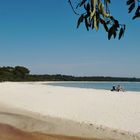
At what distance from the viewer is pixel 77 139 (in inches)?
457

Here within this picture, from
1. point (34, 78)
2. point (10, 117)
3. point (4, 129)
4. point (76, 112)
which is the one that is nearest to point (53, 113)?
point (76, 112)

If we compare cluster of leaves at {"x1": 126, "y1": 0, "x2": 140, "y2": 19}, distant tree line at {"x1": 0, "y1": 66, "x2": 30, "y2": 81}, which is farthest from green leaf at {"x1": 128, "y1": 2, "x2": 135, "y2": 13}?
Answer: distant tree line at {"x1": 0, "y1": 66, "x2": 30, "y2": 81}

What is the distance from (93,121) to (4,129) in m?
4.17

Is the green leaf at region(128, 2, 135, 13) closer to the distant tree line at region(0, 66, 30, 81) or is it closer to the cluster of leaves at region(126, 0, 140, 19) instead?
the cluster of leaves at region(126, 0, 140, 19)

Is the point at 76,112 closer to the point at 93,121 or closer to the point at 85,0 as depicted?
the point at 93,121

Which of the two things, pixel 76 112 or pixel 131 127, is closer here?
pixel 131 127

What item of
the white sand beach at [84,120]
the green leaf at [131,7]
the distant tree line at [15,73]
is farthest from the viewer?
the distant tree line at [15,73]

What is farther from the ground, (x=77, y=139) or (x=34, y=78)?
(x=34, y=78)

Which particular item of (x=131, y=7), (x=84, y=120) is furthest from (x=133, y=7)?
(x=84, y=120)

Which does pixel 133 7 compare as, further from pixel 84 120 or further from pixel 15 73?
pixel 15 73

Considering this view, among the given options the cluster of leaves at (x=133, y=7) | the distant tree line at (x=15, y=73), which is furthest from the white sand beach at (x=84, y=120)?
the distant tree line at (x=15, y=73)

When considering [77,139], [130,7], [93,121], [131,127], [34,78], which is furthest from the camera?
[34,78]

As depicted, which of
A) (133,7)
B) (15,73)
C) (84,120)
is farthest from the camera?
(15,73)

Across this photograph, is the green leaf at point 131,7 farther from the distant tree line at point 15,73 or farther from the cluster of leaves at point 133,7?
the distant tree line at point 15,73
